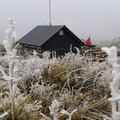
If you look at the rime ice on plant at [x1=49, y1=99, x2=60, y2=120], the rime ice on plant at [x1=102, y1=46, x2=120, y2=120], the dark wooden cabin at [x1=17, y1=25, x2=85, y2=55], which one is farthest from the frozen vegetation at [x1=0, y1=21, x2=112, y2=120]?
the dark wooden cabin at [x1=17, y1=25, x2=85, y2=55]

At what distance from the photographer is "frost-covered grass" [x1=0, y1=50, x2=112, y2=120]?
343cm

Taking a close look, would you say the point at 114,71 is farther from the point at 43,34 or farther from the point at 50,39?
A: the point at 50,39

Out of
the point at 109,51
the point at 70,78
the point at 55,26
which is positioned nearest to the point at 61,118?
the point at 70,78

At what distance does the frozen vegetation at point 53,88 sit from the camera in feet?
10.6

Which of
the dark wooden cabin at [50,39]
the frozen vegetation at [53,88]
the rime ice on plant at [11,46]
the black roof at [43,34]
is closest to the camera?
the rime ice on plant at [11,46]

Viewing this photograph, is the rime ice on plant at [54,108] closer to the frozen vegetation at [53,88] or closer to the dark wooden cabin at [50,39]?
the frozen vegetation at [53,88]

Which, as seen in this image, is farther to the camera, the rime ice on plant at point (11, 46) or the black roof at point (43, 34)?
the black roof at point (43, 34)

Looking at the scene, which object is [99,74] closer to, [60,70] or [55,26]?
[60,70]

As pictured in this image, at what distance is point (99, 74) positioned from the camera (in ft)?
15.4

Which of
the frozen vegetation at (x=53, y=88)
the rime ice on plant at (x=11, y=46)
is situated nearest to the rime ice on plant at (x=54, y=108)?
the frozen vegetation at (x=53, y=88)

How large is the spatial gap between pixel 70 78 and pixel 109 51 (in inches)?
126

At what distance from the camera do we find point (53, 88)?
4.38 m

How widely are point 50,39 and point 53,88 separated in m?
10.3

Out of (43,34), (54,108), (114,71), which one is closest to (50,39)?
(43,34)
